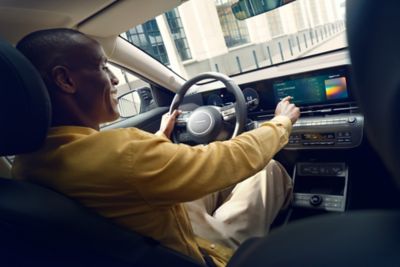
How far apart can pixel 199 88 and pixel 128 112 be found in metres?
0.64

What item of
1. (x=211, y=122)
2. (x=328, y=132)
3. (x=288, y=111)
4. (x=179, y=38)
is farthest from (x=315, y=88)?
(x=179, y=38)

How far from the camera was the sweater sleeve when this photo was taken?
996 mm

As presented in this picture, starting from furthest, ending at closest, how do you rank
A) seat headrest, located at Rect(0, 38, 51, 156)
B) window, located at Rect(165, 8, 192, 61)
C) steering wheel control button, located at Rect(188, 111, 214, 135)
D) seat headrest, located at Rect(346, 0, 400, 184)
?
window, located at Rect(165, 8, 192, 61) → steering wheel control button, located at Rect(188, 111, 214, 135) → seat headrest, located at Rect(0, 38, 51, 156) → seat headrest, located at Rect(346, 0, 400, 184)

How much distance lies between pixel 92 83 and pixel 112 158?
13.7 inches

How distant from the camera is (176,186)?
3.38 feet

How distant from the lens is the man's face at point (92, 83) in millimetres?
1172

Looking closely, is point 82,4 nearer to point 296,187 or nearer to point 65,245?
point 65,245

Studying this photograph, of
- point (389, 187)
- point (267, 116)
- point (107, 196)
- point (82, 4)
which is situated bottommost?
point (389, 187)

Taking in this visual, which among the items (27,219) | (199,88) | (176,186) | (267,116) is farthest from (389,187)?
(27,219)

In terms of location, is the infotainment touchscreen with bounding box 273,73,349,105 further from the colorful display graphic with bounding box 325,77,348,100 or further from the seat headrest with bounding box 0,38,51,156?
the seat headrest with bounding box 0,38,51,156

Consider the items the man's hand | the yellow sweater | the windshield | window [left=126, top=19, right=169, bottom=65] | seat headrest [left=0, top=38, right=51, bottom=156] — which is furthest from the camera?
window [left=126, top=19, right=169, bottom=65]

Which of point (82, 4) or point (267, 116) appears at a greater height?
point (82, 4)

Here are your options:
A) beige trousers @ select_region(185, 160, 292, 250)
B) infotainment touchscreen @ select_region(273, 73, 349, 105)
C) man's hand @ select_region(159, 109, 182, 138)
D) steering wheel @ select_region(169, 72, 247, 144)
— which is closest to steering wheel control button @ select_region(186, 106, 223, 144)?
steering wheel @ select_region(169, 72, 247, 144)

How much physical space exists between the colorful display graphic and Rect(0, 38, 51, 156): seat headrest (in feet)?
4.50
